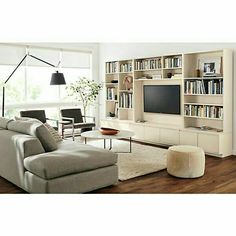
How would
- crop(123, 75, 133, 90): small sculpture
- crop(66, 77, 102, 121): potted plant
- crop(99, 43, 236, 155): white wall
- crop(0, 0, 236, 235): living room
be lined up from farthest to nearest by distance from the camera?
crop(66, 77, 102, 121): potted plant, crop(123, 75, 133, 90): small sculpture, crop(99, 43, 236, 155): white wall, crop(0, 0, 236, 235): living room

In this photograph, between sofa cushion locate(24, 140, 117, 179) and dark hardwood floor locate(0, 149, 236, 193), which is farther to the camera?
dark hardwood floor locate(0, 149, 236, 193)

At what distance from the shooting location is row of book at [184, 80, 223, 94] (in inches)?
231

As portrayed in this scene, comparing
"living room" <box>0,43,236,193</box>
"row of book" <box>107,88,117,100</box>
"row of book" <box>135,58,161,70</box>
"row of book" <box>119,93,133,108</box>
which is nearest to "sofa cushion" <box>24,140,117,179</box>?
"living room" <box>0,43,236,193</box>

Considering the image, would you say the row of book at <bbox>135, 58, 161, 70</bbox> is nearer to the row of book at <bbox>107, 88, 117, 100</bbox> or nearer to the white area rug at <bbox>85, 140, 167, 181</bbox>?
the row of book at <bbox>107, 88, 117, 100</bbox>

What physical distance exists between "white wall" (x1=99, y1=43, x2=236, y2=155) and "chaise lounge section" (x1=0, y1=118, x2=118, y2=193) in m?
3.12

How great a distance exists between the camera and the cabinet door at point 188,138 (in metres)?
6.11

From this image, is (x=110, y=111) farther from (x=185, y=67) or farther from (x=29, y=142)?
(x=29, y=142)

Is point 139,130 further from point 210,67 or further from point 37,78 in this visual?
point 37,78

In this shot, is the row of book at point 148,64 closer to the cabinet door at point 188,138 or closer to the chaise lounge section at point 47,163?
the cabinet door at point 188,138

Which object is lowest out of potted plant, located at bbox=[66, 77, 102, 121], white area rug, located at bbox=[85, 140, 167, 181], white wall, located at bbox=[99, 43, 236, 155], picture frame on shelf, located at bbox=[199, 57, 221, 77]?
white area rug, located at bbox=[85, 140, 167, 181]

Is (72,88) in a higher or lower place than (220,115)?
higher

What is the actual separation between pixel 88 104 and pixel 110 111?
0.59 meters
